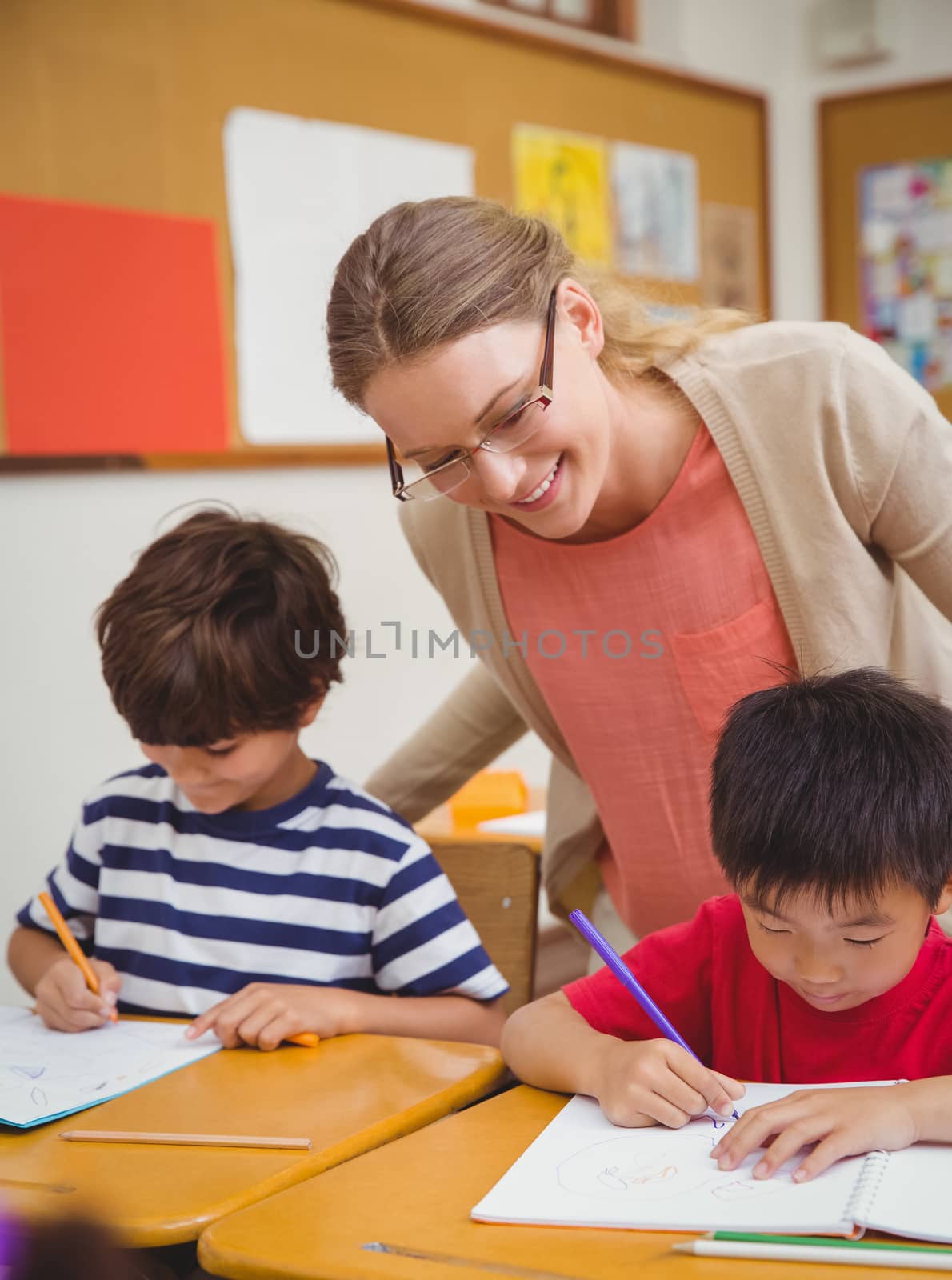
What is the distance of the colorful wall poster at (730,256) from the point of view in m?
4.03

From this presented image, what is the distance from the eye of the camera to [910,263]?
429 centimetres

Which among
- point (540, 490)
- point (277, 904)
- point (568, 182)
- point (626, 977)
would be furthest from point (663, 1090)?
point (568, 182)

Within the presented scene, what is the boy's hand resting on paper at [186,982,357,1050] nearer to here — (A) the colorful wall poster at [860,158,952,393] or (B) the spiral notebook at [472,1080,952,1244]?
(B) the spiral notebook at [472,1080,952,1244]

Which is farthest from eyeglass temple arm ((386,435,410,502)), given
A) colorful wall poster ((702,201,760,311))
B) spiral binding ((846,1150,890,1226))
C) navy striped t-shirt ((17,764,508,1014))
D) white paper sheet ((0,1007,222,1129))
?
colorful wall poster ((702,201,760,311))

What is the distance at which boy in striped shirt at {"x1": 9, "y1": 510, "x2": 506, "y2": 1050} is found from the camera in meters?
1.44

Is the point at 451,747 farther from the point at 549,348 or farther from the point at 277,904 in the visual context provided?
the point at 549,348

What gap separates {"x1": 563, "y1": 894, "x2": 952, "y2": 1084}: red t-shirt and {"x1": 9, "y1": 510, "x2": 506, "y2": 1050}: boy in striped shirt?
30 centimetres

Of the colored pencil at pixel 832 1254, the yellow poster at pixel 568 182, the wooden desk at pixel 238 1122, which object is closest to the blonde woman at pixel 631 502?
the wooden desk at pixel 238 1122

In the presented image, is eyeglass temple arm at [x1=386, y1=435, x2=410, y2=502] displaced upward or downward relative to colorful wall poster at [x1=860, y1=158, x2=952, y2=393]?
downward

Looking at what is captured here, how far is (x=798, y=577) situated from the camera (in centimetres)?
132

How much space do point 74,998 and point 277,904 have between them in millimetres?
225

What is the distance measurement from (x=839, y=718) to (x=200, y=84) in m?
2.07

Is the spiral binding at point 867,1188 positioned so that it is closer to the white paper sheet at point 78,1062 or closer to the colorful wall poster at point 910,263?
the white paper sheet at point 78,1062

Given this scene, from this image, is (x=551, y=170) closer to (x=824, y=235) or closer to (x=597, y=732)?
(x=824, y=235)
